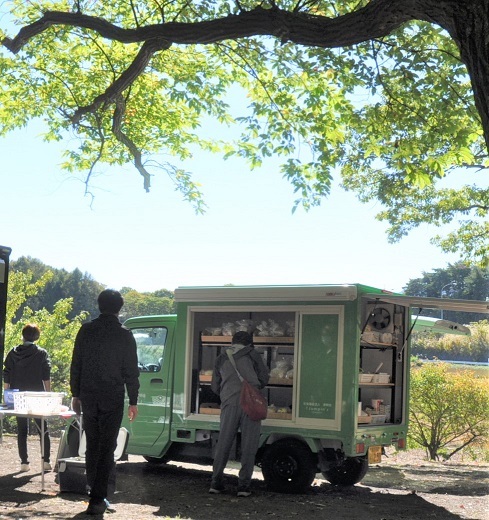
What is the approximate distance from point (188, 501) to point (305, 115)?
5.79 metres

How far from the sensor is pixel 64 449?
9312mm

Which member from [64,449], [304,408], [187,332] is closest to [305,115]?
[187,332]

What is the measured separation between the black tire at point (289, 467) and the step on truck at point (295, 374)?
0.01 meters

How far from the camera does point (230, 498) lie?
9.23 m

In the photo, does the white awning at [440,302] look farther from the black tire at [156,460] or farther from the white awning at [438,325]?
the black tire at [156,460]

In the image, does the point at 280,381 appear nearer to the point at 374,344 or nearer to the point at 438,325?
the point at 374,344

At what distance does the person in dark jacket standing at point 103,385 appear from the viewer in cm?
719

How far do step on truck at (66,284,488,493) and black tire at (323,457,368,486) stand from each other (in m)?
0.01

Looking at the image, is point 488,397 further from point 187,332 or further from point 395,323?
point 187,332

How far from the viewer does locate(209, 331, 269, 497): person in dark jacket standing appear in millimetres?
9336

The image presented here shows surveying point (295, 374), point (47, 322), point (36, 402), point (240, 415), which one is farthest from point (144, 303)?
point (36, 402)

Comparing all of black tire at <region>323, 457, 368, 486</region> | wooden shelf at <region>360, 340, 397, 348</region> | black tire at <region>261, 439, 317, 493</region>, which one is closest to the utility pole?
black tire at <region>261, 439, 317, 493</region>

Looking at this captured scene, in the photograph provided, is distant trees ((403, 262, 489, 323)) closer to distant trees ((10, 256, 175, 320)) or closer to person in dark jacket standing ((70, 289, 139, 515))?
distant trees ((10, 256, 175, 320))

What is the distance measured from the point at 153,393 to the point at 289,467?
208 centimetres
